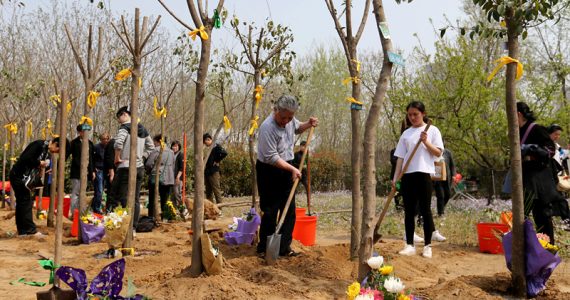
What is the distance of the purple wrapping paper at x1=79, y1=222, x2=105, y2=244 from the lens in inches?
261

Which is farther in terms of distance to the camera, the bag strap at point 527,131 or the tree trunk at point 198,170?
the bag strap at point 527,131

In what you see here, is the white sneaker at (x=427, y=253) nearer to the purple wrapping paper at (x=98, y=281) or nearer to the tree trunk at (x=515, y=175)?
the tree trunk at (x=515, y=175)

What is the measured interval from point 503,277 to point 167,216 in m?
6.61

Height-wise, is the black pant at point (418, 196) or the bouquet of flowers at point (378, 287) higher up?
the black pant at point (418, 196)

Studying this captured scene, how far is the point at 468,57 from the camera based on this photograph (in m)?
12.2

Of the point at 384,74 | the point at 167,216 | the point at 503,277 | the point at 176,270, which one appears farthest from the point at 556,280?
the point at 167,216

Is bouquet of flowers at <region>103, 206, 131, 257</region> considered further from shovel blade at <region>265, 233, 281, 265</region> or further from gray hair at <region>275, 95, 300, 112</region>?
gray hair at <region>275, 95, 300, 112</region>

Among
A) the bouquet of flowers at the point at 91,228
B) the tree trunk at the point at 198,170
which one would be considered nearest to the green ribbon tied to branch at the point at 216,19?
the tree trunk at the point at 198,170

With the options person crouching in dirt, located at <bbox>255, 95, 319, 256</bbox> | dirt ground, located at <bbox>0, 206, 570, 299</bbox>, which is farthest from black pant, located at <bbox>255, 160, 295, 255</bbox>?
dirt ground, located at <bbox>0, 206, 570, 299</bbox>

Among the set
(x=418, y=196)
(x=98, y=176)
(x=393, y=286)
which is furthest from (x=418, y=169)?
(x=98, y=176)

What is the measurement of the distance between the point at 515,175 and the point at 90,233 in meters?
5.27

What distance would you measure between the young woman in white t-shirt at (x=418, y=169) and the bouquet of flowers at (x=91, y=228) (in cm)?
388

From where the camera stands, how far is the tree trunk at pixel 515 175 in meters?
3.76

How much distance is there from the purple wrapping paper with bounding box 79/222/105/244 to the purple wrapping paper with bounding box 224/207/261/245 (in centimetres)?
212
